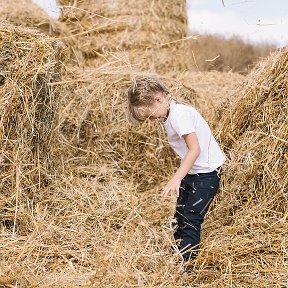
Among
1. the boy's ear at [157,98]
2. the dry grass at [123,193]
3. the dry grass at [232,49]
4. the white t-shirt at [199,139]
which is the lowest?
the dry grass at [232,49]

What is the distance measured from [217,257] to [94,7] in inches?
128

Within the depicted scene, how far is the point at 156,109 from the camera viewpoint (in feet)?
9.80

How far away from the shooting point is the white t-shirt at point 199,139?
2955 millimetres

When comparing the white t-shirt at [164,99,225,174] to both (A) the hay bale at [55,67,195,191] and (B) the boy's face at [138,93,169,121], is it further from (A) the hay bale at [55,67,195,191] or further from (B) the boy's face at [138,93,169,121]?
(A) the hay bale at [55,67,195,191]

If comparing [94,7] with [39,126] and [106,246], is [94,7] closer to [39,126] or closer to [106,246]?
[39,126]

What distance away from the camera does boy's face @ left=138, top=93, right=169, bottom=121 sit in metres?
2.99

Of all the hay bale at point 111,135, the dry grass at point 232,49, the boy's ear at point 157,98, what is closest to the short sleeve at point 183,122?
the boy's ear at point 157,98

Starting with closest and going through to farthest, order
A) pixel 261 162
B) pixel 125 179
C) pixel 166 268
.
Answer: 1. pixel 166 268
2. pixel 261 162
3. pixel 125 179

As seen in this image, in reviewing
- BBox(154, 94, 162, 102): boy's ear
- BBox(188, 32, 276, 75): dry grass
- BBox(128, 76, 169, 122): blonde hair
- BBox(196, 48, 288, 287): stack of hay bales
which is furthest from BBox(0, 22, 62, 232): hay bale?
BBox(188, 32, 276, 75): dry grass

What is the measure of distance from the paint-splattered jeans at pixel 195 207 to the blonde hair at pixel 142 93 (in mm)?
435

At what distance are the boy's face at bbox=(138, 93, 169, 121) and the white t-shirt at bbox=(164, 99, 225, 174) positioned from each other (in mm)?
35

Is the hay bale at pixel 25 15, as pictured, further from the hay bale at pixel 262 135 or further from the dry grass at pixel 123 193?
the hay bale at pixel 262 135

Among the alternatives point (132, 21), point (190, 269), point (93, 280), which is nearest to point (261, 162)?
point (190, 269)

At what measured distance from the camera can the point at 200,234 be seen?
3.25m
